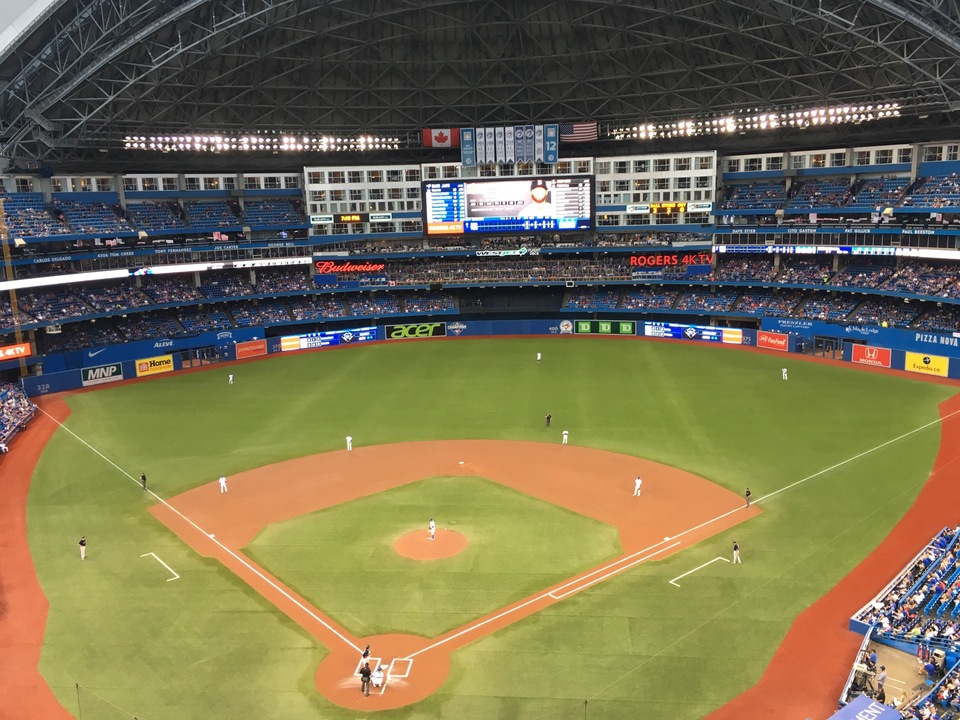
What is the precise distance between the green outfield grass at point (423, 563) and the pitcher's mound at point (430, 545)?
431mm

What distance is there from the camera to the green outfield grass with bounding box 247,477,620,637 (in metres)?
27.6

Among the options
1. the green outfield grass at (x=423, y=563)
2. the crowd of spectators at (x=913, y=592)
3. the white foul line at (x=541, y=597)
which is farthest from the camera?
the green outfield grass at (x=423, y=563)

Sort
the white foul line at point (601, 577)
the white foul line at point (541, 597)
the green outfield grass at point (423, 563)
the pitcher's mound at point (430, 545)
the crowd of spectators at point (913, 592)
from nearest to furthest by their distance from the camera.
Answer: the crowd of spectators at point (913, 592) → the white foul line at point (541, 597) → the green outfield grass at point (423, 563) → the white foul line at point (601, 577) → the pitcher's mound at point (430, 545)

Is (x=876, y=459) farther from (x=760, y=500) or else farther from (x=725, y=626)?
(x=725, y=626)

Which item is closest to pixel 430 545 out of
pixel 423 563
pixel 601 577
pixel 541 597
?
pixel 423 563

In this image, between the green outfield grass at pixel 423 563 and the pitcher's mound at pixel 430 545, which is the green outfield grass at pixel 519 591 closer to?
the green outfield grass at pixel 423 563

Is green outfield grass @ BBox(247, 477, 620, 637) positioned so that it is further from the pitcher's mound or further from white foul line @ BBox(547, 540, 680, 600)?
white foul line @ BBox(547, 540, 680, 600)

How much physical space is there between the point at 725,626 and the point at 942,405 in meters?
33.3

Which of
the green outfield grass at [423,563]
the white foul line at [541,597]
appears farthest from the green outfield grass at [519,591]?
the white foul line at [541,597]

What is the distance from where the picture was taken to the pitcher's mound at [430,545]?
1244 inches

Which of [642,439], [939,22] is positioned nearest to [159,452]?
[642,439]

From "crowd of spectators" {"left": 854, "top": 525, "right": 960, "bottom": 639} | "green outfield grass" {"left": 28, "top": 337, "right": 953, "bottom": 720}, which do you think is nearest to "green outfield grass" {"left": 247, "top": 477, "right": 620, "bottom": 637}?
"green outfield grass" {"left": 28, "top": 337, "right": 953, "bottom": 720}

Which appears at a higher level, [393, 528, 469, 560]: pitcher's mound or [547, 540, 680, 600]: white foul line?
[393, 528, 469, 560]: pitcher's mound

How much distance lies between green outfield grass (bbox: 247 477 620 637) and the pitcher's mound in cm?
43
